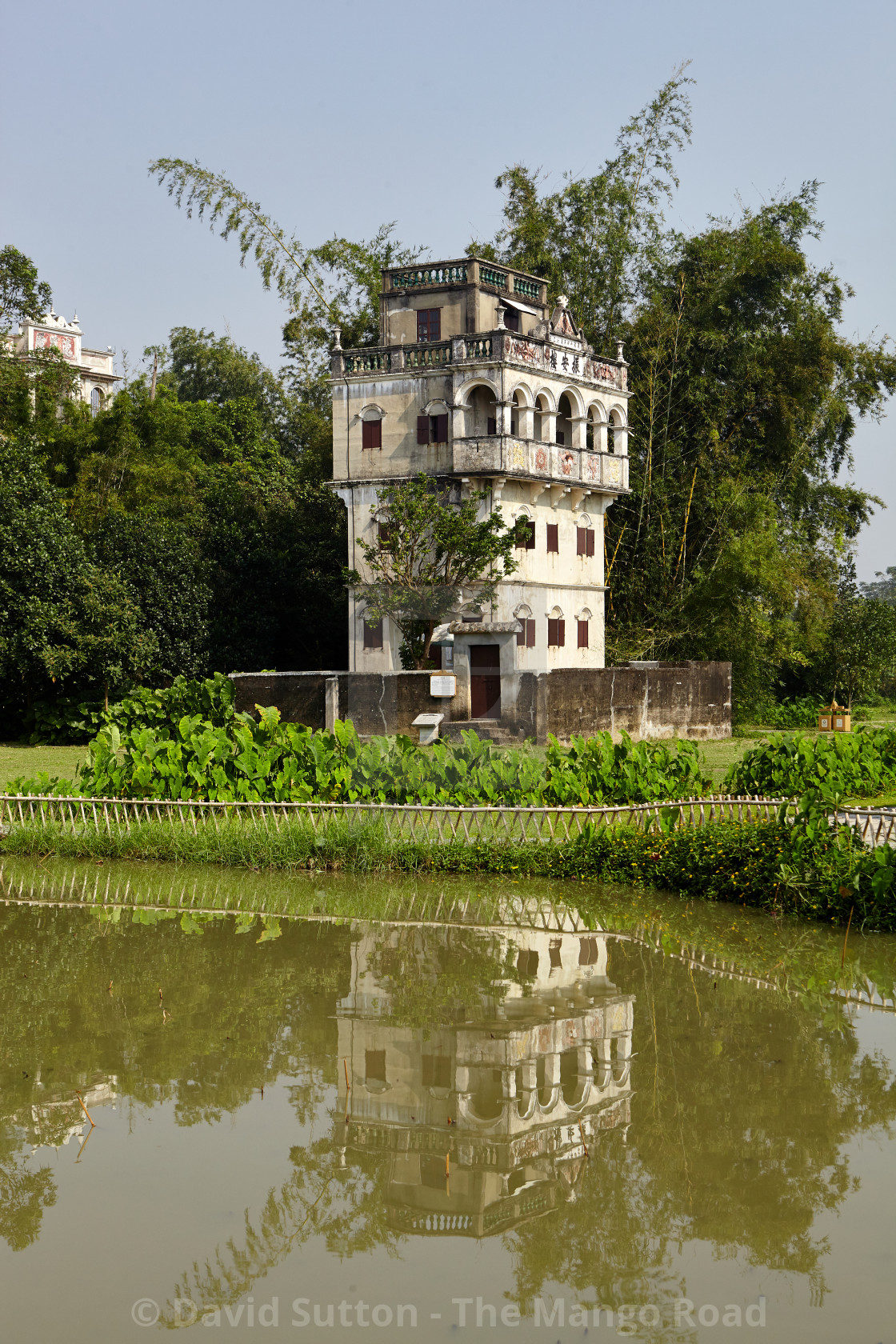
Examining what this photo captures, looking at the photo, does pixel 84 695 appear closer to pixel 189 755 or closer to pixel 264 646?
pixel 264 646

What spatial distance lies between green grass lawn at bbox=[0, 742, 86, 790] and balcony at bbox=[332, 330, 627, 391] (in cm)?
1088

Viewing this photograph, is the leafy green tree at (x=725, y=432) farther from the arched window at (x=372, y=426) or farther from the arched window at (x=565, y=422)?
the arched window at (x=372, y=426)

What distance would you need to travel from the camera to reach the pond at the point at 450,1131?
5.06 meters

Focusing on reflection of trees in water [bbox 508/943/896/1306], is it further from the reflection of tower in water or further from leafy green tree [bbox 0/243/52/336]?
leafy green tree [bbox 0/243/52/336]

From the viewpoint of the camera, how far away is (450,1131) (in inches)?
259

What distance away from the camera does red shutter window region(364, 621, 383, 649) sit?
29.7 meters

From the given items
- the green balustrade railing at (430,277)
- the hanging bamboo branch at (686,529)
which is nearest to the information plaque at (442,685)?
the green balustrade railing at (430,277)

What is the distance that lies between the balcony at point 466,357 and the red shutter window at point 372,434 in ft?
3.44

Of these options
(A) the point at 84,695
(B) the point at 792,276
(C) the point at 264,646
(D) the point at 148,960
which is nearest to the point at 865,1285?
(D) the point at 148,960

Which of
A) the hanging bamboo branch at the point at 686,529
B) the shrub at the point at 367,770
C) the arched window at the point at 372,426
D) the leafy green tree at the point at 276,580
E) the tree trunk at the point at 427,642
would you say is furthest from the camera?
the hanging bamboo branch at the point at 686,529

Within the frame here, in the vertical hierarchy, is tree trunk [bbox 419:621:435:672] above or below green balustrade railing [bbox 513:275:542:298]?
below

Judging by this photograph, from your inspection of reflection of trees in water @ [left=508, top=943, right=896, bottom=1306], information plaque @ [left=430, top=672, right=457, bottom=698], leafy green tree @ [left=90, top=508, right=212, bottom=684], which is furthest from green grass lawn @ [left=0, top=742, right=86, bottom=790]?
reflection of trees in water @ [left=508, top=943, right=896, bottom=1306]

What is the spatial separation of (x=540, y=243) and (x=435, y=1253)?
34.7 metres

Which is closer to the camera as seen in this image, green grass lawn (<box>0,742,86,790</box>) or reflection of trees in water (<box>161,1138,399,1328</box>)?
reflection of trees in water (<box>161,1138,399,1328</box>)
